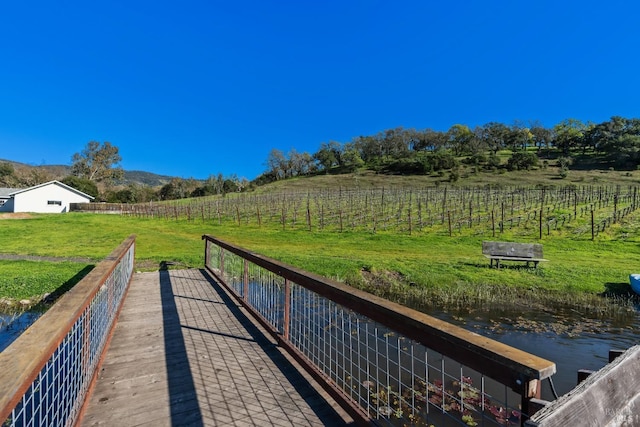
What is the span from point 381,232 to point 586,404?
1883cm

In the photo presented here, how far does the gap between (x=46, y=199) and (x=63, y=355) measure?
1880 inches

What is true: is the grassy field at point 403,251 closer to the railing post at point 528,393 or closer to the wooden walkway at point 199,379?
the wooden walkway at point 199,379

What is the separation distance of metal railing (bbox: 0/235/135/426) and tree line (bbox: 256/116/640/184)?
176 ft

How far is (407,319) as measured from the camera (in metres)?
1.73

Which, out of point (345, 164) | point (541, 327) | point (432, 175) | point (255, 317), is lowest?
point (541, 327)

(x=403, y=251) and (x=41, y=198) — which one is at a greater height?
(x=41, y=198)

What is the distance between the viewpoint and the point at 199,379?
9.56 feet

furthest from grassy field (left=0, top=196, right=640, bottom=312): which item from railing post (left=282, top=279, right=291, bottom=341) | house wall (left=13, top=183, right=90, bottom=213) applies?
house wall (left=13, top=183, right=90, bottom=213)

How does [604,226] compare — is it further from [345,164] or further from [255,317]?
[345,164]

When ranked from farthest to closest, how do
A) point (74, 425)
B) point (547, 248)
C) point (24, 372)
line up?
1. point (547, 248)
2. point (74, 425)
3. point (24, 372)

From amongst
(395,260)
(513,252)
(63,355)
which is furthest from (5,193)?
(513,252)

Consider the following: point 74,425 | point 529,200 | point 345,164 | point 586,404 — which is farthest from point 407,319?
point 345,164

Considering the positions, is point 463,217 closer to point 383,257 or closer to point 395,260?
point 383,257

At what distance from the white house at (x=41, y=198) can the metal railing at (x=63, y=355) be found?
4540 centimetres
